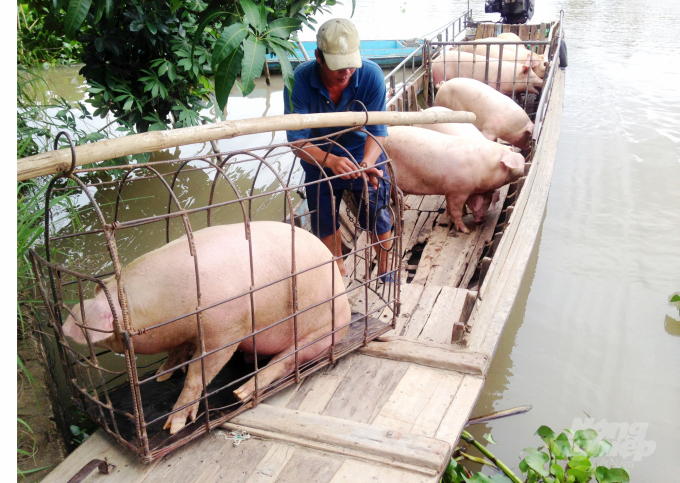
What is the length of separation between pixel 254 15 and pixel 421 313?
1715mm

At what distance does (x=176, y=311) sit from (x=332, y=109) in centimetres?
147

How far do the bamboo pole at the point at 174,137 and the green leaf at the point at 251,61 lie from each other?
145 millimetres

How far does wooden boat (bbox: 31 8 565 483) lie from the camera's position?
6.15ft

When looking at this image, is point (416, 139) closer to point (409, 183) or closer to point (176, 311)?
point (409, 183)

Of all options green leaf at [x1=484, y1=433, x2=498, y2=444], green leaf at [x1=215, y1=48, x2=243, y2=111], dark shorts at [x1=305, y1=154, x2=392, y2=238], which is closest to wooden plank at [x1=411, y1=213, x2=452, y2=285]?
dark shorts at [x1=305, y1=154, x2=392, y2=238]

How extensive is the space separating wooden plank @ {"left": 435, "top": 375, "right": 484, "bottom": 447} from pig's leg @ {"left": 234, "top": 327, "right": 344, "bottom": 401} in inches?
23.3

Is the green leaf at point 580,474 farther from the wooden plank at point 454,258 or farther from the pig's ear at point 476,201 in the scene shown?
the pig's ear at point 476,201

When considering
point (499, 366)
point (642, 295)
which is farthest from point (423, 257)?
point (642, 295)

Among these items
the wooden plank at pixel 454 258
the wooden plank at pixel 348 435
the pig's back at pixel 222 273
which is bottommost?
the wooden plank at pixel 454 258

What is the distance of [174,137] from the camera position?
1.68 m

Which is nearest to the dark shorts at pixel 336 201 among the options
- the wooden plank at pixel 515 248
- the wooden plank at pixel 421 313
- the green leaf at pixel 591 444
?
the wooden plank at pixel 421 313

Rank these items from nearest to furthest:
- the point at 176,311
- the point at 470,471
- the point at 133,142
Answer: the point at 133,142 → the point at 176,311 → the point at 470,471

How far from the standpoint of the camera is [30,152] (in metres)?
4.06

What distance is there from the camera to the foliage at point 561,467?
2.41 metres
